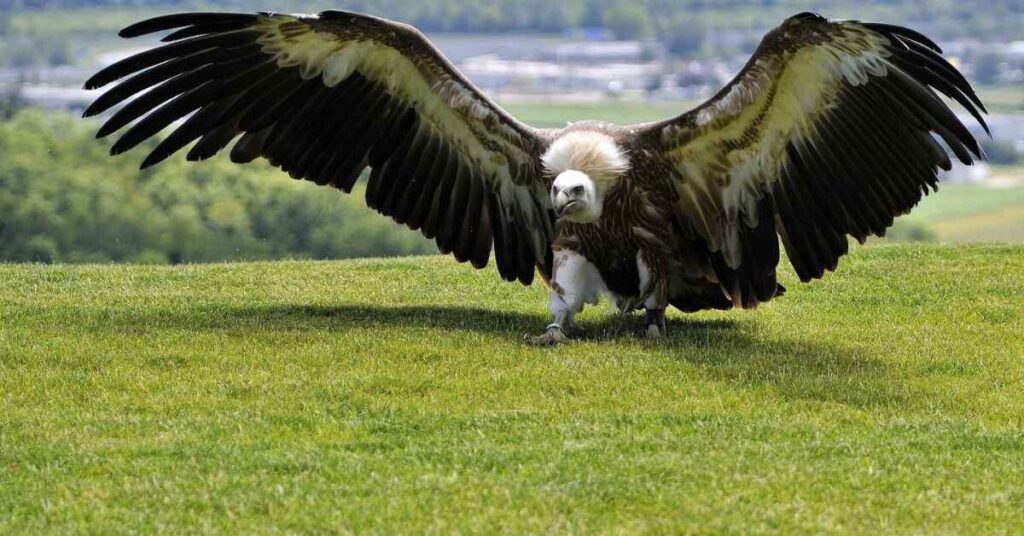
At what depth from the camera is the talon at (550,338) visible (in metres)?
10.9

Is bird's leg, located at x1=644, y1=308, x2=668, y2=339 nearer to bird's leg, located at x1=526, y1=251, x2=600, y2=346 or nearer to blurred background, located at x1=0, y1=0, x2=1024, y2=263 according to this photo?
bird's leg, located at x1=526, y1=251, x2=600, y2=346

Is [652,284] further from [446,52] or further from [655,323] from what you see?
[446,52]

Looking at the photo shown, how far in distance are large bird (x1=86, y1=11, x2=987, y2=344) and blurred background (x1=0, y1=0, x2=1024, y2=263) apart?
629 centimetres

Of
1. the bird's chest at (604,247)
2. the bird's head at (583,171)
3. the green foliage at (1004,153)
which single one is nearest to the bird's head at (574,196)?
the bird's head at (583,171)

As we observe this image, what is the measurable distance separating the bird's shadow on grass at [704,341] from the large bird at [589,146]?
0.87 feet

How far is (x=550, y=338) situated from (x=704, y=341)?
39.3 inches

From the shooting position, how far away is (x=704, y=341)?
11.2 meters

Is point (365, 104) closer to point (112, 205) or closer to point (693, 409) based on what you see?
point (693, 409)

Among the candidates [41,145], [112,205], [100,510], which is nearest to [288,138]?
[100,510]

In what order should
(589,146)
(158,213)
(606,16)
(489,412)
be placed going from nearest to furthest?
(489,412) < (589,146) < (158,213) < (606,16)

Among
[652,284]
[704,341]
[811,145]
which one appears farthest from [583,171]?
[811,145]

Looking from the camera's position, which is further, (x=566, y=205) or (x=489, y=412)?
(x=566, y=205)

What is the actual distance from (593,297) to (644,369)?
4.71 ft

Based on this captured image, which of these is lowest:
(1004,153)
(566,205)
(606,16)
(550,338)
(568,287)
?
(550,338)
